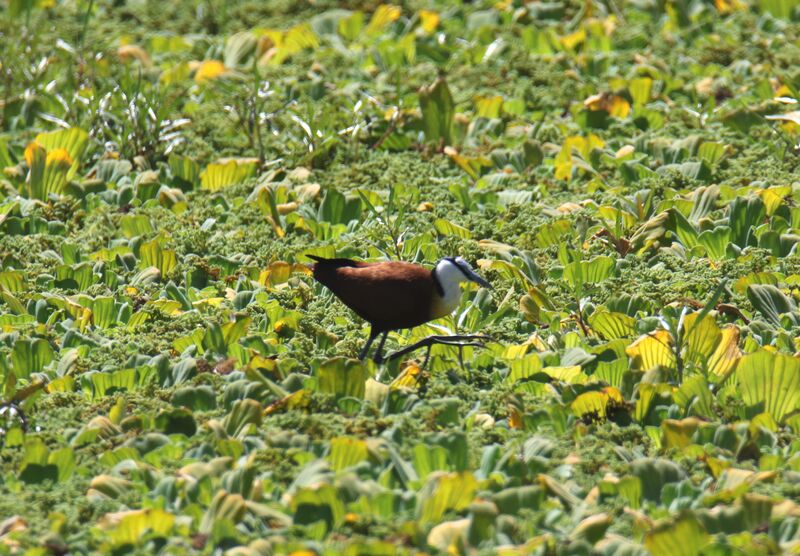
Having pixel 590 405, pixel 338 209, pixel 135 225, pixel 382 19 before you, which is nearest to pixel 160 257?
pixel 135 225

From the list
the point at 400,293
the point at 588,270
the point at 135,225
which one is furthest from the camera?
the point at 135,225

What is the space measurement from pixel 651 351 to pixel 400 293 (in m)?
0.95

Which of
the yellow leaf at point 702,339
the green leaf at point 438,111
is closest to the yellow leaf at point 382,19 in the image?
the green leaf at point 438,111

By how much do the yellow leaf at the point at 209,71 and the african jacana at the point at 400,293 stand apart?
3.52 meters

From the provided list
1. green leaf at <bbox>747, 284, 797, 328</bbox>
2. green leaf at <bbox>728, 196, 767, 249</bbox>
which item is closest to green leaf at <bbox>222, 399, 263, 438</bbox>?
green leaf at <bbox>747, 284, 797, 328</bbox>

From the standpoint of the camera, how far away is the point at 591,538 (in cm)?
364

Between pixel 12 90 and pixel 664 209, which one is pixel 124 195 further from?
pixel 664 209

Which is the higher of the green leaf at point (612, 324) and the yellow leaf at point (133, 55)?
the yellow leaf at point (133, 55)

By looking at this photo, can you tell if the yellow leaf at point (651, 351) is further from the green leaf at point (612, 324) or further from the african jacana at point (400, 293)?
the african jacana at point (400, 293)

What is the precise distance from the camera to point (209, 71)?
816 cm

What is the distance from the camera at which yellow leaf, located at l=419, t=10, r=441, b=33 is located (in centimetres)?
866

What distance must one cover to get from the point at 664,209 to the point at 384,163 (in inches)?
63.5

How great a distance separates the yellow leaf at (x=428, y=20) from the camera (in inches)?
341

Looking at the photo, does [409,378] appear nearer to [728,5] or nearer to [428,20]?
[428,20]
